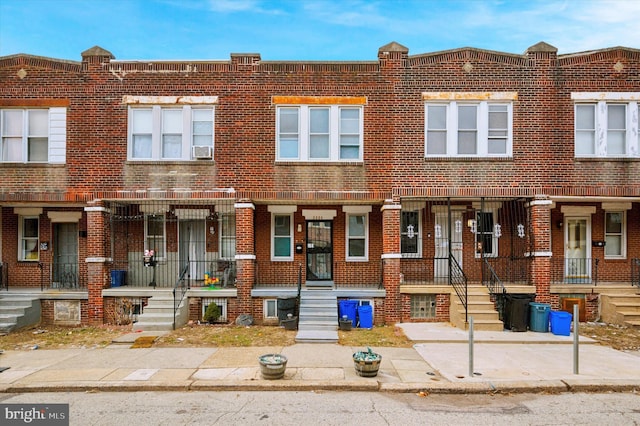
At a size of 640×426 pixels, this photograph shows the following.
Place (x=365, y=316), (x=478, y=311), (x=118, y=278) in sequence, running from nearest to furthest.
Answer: (x=478, y=311)
(x=365, y=316)
(x=118, y=278)

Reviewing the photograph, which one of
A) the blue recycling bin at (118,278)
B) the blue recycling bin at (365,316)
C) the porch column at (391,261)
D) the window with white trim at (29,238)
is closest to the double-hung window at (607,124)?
the porch column at (391,261)

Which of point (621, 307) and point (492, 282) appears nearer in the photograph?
point (621, 307)

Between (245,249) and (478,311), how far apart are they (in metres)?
7.23

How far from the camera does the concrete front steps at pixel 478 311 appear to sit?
12.4 m

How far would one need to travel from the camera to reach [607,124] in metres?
14.0

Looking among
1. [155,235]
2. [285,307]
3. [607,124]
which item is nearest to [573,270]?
[607,124]

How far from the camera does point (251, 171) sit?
45.7 ft

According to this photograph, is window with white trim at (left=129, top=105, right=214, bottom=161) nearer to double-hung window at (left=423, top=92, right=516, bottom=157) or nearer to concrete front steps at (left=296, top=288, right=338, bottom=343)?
concrete front steps at (left=296, top=288, right=338, bottom=343)

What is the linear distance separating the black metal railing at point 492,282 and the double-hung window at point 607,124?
15.1 feet

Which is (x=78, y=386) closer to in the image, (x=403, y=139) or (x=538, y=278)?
(x=403, y=139)

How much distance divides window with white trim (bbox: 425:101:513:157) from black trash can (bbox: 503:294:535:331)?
4541mm

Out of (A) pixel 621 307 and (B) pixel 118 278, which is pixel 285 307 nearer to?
(B) pixel 118 278

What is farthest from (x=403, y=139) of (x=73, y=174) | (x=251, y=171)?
(x=73, y=174)

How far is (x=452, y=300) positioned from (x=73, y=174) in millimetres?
12511
